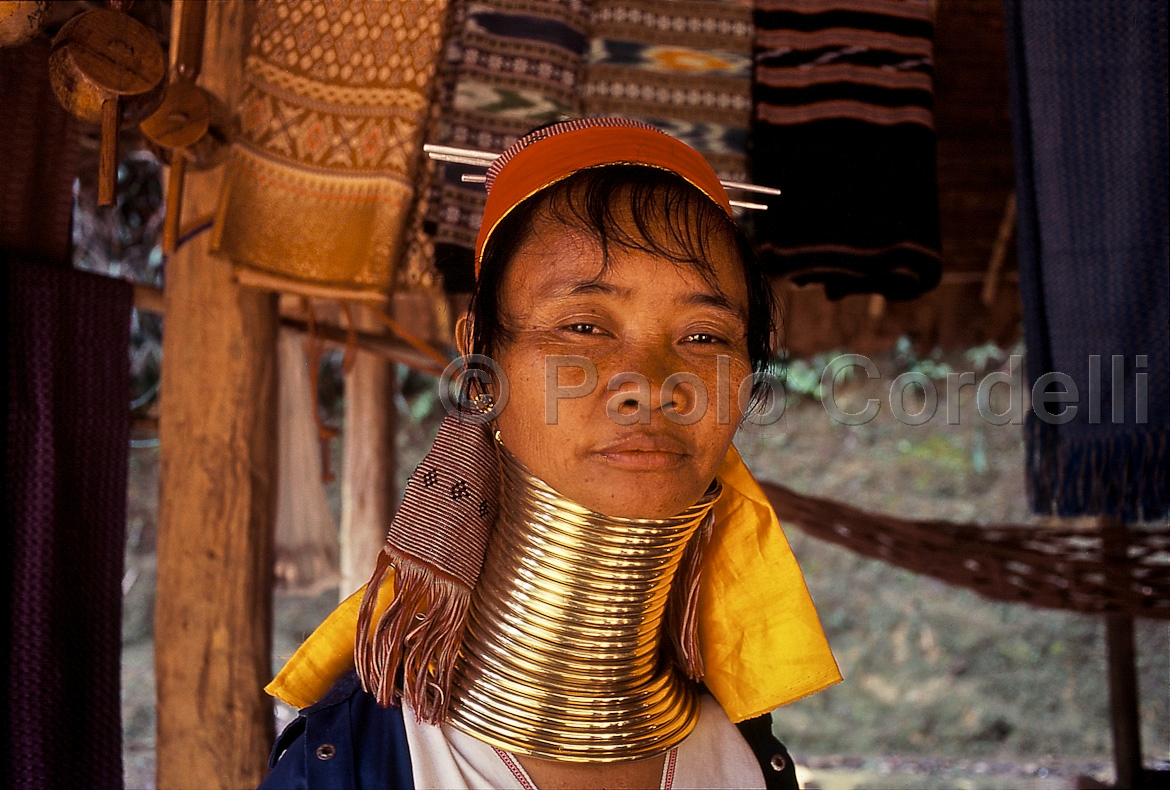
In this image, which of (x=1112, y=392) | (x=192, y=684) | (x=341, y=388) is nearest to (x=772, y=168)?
(x=1112, y=392)

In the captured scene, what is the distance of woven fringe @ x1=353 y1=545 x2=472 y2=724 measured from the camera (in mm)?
1379

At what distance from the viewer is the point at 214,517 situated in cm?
229

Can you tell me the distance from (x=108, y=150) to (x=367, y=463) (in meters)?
2.91

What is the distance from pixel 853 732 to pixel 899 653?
2.56 ft

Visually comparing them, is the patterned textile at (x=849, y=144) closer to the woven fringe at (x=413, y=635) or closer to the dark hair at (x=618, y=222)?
the dark hair at (x=618, y=222)

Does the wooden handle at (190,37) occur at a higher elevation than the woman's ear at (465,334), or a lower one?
higher

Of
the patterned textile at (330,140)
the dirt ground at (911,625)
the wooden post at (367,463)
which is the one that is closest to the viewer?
the patterned textile at (330,140)

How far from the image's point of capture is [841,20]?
2.71 meters

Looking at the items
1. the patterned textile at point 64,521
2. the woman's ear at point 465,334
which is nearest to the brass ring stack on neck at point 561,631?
the woman's ear at point 465,334

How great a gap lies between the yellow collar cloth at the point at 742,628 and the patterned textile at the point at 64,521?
29.7 inches

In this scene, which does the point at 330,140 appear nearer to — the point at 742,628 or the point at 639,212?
the point at 639,212

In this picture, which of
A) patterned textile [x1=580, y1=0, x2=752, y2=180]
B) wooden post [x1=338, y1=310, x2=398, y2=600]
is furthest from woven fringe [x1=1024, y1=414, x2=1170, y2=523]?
wooden post [x1=338, y1=310, x2=398, y2=600]

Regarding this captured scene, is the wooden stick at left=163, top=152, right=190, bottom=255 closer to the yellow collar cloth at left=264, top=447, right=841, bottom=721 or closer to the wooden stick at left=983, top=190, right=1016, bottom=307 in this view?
the yellow collar cloth at left=264, top=447, right=841, bottom=721

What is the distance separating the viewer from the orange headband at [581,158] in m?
1.42
